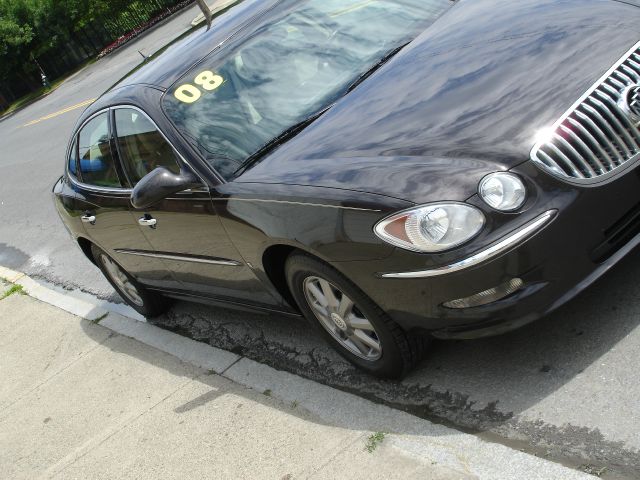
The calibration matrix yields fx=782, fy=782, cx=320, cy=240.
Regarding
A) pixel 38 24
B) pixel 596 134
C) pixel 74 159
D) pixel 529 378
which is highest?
pixel 38 24

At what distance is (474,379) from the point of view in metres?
3.58

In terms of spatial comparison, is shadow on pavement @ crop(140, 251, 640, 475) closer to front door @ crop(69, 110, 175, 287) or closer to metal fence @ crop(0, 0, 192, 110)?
front door @ crop(69, 110, 175, 287)

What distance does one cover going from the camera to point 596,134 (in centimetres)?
310

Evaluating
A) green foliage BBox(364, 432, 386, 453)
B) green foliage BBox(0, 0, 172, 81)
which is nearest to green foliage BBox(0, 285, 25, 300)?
green foliage BBox(364, 432, 386, 453)

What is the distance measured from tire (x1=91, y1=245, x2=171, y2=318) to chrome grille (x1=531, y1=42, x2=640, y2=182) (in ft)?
11.6

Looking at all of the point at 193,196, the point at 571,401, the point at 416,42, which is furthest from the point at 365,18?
the point at 571,401

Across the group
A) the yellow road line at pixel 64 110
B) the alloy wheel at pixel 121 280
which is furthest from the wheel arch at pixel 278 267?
the yellow road line at pixel 64 110

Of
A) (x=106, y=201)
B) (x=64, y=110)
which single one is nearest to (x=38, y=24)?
(x=64, y=110)

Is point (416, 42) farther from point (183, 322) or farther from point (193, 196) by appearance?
point (183, 322)

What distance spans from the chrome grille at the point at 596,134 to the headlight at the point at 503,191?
128mm

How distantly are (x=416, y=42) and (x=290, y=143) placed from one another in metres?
1.02

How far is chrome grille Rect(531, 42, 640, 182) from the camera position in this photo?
3.02m

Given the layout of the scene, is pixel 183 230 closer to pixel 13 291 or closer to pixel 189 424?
pixel 189 424

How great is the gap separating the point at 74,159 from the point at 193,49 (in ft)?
5.25
